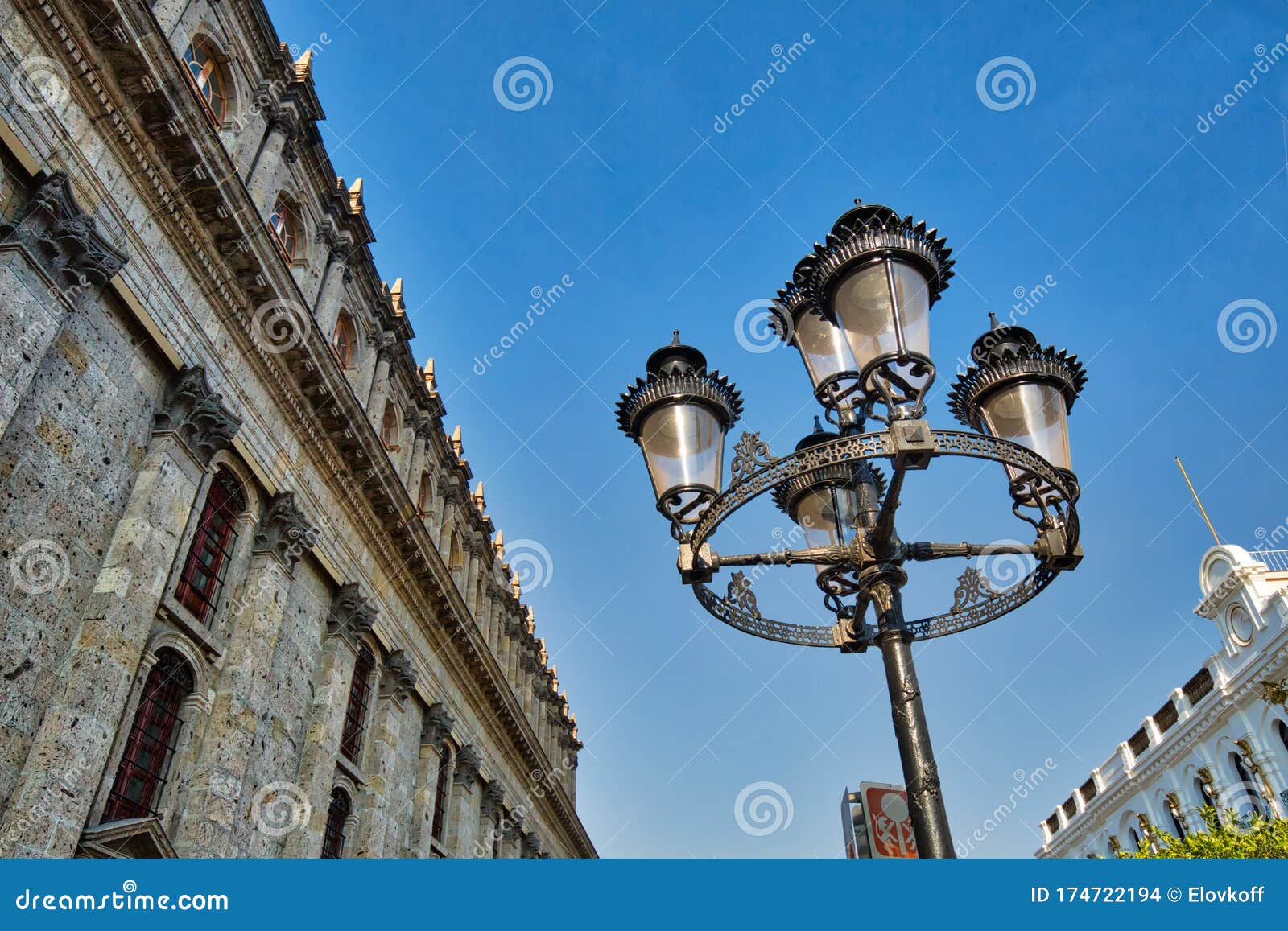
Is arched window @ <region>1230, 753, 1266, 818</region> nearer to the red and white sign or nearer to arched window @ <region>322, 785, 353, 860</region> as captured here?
the red and white sign

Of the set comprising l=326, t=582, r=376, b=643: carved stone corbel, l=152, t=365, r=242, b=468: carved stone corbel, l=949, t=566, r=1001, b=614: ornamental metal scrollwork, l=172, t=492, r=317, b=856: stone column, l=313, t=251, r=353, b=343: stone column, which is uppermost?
l=313, t=251, r=353, b=343: stone column

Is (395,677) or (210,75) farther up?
(210,75)

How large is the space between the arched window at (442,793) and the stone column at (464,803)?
0.15m

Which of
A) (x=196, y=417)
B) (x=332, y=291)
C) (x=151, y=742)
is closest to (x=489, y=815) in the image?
(x=151, y=742)

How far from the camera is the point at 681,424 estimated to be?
5.98 meters

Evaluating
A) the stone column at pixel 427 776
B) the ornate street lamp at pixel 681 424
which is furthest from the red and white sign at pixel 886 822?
the stone column at pixel 427 776

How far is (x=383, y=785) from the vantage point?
49.8ft

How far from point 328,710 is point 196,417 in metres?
5.33

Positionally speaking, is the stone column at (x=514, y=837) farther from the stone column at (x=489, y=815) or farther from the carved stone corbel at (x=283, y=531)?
the carved stone corbel at (x=283, y=531)

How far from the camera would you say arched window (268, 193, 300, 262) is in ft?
49.0

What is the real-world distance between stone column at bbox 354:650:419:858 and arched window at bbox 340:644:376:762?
0.32 m

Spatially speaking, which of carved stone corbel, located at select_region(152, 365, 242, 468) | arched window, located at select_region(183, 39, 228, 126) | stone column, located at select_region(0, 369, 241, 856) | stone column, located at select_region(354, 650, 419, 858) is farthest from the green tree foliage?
arched window, located at select_region(183, 39, 228, 126)

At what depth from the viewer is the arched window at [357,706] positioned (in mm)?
14867

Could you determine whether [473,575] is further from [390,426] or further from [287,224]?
[287,224]
